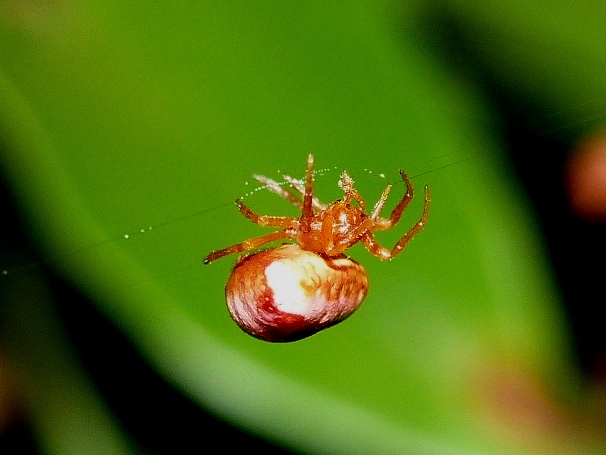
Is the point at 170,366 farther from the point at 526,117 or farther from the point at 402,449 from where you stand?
the point at 526,117

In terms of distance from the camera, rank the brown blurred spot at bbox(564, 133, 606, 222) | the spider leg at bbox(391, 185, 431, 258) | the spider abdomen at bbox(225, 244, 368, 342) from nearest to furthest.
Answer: the spider abdomen at bbox(225, 244, 368, 342)
the spider leg at bbox(391, 185, 431, 258)
the brown blurred spot at bbox(564, 133, 606, 222)

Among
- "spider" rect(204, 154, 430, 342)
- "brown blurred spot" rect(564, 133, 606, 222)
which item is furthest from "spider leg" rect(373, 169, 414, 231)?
"brown blurred spot" rect(564, 133, 606, 222)

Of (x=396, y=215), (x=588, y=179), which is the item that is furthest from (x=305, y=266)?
(x=588, y=179)

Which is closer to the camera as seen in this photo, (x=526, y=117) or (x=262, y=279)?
(x=262, y=279)

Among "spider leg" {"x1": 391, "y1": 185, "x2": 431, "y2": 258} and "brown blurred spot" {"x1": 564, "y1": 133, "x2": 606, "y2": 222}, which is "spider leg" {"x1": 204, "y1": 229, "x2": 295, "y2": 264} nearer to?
"spider leg" {"x1": 391, "y1": 185, "x2": 431, "y2": 258}

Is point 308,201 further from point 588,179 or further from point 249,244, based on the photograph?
point 588,179

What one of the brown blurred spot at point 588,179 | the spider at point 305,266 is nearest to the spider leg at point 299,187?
the spider at point 305,266

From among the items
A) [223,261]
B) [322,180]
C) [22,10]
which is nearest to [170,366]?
[223,261]

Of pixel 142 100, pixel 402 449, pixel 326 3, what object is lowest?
pixel 402 449
